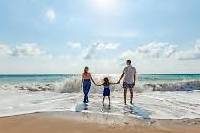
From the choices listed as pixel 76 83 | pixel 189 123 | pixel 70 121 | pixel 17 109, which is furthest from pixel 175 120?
pixel 76 83

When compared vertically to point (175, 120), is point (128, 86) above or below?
above

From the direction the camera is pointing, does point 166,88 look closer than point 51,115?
No

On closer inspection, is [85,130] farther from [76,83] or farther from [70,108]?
[76,83]

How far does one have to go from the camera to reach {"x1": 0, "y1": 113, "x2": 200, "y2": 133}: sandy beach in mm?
9711

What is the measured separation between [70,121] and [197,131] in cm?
367

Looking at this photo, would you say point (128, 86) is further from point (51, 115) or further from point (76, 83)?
point (76, 83)

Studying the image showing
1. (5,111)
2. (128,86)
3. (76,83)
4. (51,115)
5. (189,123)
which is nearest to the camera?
(189,123)

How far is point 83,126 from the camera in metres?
10.2

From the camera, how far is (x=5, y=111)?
1355cm

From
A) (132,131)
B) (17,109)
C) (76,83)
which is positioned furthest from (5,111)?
A: (76,83)

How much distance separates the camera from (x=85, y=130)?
382 inches

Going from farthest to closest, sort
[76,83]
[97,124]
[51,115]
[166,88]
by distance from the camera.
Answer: [166,88]
[76,83]
[51,115]
[97,124]

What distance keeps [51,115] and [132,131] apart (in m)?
3.58

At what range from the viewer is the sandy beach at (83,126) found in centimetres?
971
